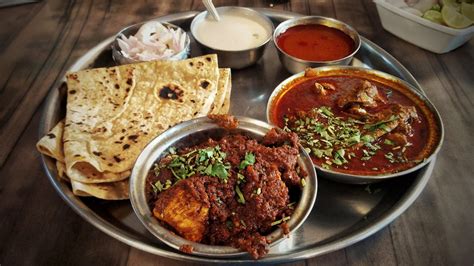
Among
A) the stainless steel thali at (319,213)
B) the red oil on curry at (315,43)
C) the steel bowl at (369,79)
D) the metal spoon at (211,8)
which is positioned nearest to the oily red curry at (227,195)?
the stainless steel thali at (319,213)

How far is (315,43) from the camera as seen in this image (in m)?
2.93

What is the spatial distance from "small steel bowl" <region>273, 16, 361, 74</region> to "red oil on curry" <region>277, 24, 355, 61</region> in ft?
0.09

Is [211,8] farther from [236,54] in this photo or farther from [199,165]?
[199,165]

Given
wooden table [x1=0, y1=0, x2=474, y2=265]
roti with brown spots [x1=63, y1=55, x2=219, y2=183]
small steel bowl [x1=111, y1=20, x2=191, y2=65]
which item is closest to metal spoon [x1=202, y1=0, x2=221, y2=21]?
small steel bowl [x1=111, y1=20, x2=191, y2=65]

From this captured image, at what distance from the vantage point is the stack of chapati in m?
2.03

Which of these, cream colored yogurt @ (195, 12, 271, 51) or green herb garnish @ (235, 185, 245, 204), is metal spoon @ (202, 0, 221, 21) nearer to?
cream colored yogurt @ (195, 12, 271, 51)

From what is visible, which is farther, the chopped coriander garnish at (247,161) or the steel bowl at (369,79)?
the steel bowl at (369,79)

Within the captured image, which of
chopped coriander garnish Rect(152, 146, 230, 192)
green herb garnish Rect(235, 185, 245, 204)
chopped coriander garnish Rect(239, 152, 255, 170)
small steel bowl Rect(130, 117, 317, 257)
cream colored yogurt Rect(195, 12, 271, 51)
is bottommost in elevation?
small steel bowl Rect(130, 117, 317, 257)

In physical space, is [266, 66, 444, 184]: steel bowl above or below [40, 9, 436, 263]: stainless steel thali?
above

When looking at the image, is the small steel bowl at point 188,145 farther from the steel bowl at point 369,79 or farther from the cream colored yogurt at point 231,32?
the cream colored yogurt at point 231,32

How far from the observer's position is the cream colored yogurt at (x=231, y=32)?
114 inches

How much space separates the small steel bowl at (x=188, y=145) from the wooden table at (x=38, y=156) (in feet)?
1.03

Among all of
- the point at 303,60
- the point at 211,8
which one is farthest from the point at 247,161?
the point at 211,8

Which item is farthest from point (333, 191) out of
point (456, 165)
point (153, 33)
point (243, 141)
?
point (153, 33)
